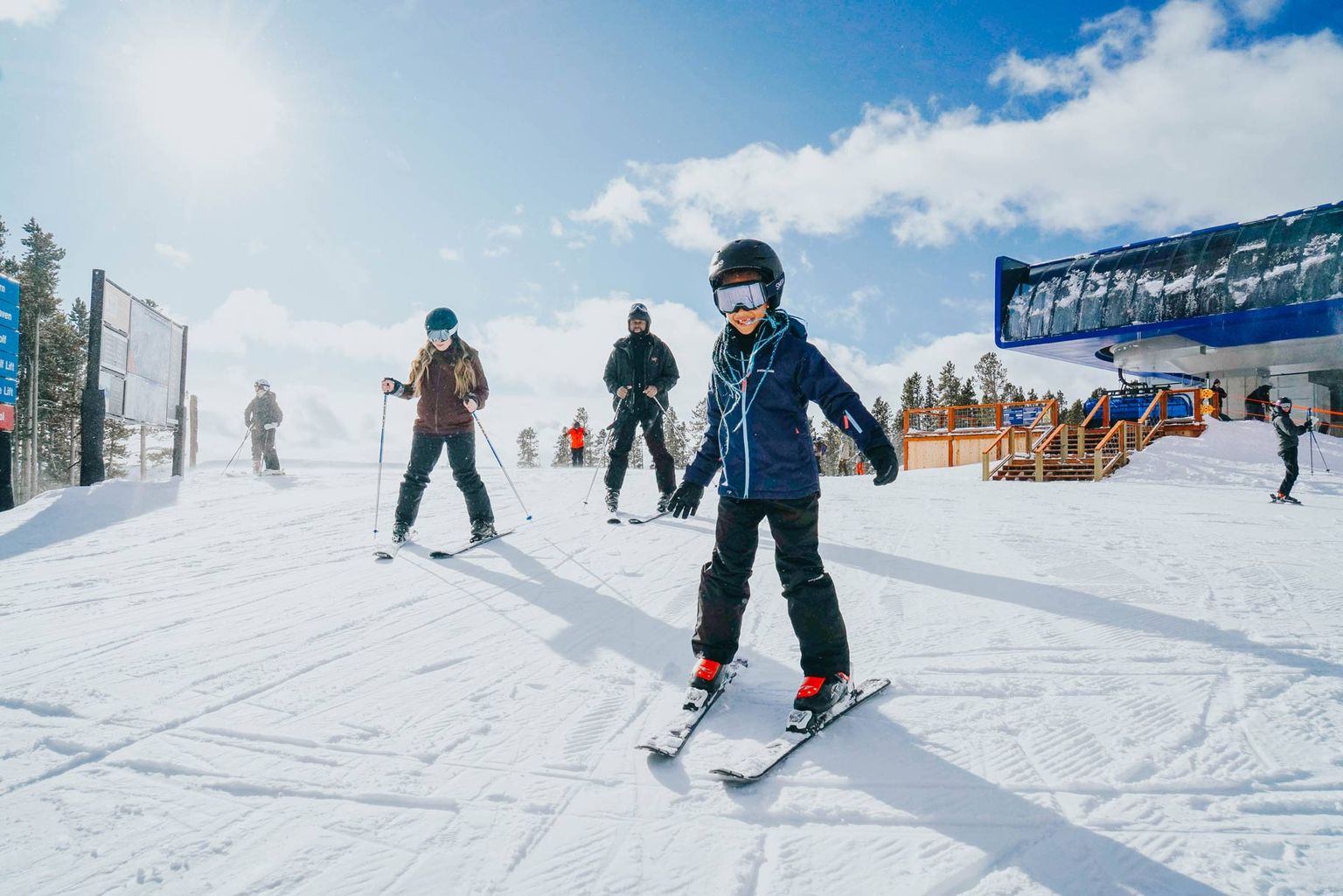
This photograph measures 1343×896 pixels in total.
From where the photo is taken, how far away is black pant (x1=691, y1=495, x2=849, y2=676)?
2.34 meters

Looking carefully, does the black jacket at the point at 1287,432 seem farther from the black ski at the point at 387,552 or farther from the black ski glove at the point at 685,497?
the black ski at the point at 387,552

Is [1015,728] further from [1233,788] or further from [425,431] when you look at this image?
[425,431]

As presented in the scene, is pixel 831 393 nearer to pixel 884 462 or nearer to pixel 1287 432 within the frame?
pixel 884 462

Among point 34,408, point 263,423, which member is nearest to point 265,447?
point 263,423

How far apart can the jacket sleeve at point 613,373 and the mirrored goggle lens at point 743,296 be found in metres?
3.82

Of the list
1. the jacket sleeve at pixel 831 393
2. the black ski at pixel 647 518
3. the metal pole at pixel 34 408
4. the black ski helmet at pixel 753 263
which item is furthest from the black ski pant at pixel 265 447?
the metal pole at pixel 34 408

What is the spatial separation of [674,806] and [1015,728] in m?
1.19

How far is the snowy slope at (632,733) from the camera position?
1.49 m

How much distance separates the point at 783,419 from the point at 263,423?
13.5 metres

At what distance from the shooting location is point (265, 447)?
12.9 metres

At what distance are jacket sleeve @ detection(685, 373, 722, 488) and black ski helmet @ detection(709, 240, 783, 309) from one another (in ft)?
1.27

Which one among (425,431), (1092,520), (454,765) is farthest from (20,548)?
(1092,520)

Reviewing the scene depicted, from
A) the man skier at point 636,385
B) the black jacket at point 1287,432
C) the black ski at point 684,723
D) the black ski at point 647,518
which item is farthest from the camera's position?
the black jacket at point 1287,432

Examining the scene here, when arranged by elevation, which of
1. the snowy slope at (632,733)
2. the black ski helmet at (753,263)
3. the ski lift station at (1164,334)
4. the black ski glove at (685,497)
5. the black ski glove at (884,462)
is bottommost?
the snowy slope at (632,733)
